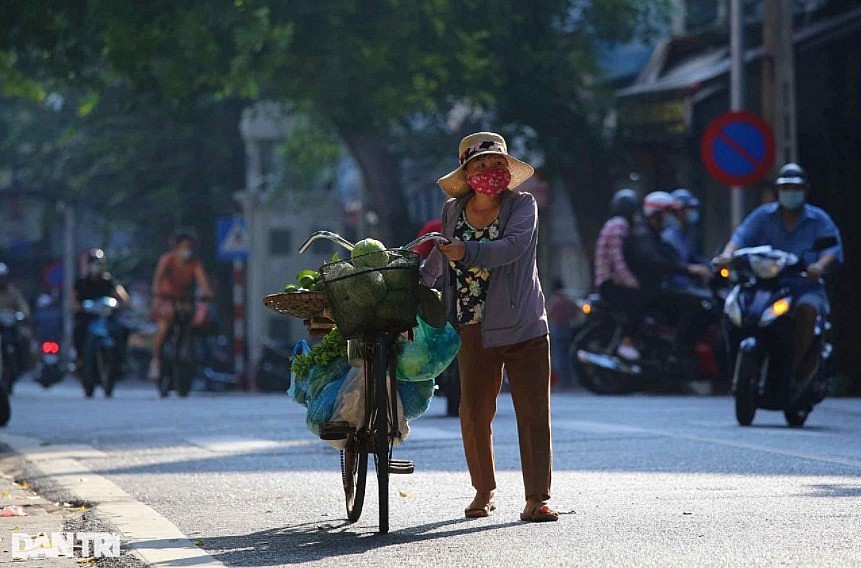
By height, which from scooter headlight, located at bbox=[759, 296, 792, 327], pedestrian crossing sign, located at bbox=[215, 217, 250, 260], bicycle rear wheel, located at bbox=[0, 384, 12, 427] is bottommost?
bicycle rear wheel, located at bbox=[0, 384, 12, 427]

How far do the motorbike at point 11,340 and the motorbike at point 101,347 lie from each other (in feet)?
7.52

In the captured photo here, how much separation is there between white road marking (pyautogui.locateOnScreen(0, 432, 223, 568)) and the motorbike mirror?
16.8 feet

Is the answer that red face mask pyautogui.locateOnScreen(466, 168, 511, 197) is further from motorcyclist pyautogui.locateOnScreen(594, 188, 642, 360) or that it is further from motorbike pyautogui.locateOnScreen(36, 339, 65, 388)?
motorbike pyautogui.locateOnScreen(36, 339, 65, 388)

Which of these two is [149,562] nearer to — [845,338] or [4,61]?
[845,338]

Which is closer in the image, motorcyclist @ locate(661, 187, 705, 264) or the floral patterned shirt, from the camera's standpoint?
the floral patterned shirt

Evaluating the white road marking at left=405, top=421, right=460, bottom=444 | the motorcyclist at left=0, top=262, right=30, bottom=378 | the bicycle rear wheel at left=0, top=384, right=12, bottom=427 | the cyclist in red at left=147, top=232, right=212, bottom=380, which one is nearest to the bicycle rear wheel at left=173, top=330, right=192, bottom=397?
the cyclist in red at left=147, top=232, right=212, bottom=380

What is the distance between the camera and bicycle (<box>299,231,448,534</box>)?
27.0ft

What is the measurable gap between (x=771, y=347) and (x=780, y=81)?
355 inches

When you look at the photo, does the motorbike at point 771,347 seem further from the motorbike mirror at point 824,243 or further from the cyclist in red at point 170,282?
the cyclist in red at point 170,282

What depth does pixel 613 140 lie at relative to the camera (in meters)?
31.9

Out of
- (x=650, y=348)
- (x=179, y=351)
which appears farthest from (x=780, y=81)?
(x=179, y=351)

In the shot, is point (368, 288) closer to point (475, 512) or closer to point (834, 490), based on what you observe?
point (475, 512)

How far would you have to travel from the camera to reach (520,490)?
32.6ft

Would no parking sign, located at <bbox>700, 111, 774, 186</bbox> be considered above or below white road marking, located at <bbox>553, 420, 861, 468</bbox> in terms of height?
above
